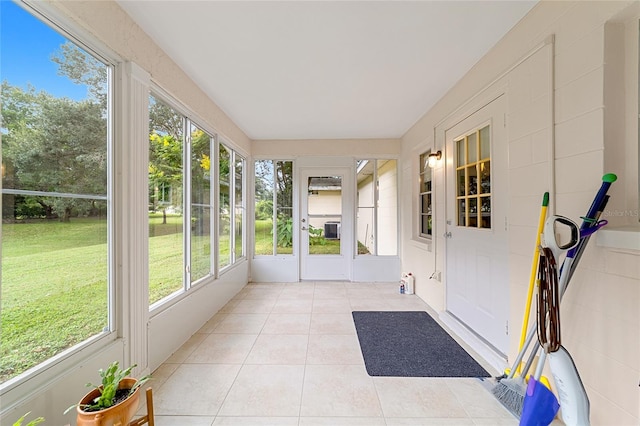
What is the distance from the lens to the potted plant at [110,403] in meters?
1.06

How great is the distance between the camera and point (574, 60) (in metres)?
1.35

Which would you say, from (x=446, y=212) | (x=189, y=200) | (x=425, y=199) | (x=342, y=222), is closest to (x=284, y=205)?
(x=342, y=222)

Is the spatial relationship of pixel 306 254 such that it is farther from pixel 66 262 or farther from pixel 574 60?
pixel 574 60

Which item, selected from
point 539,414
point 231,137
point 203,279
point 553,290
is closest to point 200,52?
point 231,137

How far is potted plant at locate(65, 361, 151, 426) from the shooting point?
3.49 ft

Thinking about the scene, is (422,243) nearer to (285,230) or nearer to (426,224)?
(426,224)

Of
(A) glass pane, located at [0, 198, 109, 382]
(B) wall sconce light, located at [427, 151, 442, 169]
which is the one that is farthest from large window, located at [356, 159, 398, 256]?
(A) glass pane, located at [0, 198, 109, 382]

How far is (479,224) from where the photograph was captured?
225 centimetres

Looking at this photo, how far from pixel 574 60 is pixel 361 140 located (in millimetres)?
3089

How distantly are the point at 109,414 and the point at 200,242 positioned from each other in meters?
1.81

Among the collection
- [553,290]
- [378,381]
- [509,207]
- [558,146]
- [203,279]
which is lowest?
[378,381]

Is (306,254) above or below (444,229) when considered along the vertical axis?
below

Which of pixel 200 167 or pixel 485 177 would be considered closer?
pixel 485 177

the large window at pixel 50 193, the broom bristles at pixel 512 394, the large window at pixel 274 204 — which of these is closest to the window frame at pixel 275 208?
the large window at pixel 274 204
